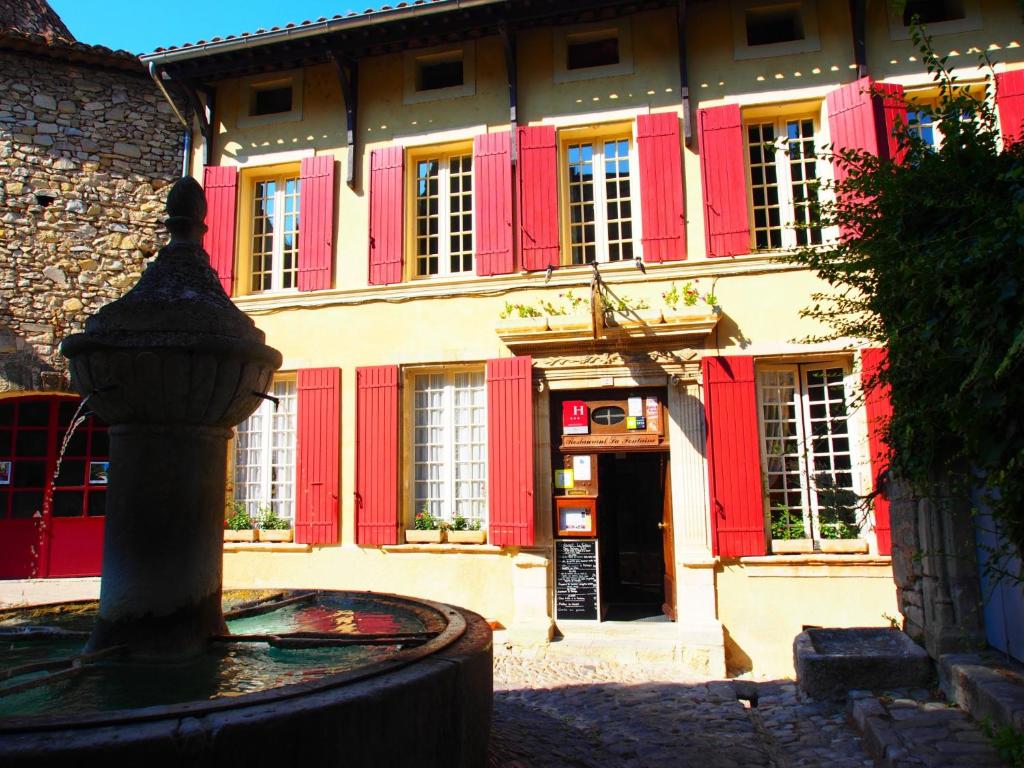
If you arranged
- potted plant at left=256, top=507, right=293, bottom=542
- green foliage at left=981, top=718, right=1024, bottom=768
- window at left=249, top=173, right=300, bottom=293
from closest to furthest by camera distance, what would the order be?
green foliage at left=981, top=718, right=1024, bottom=768 < potted plant at left=256, top=507, right=293, bottom=542 < window at left=249, top=173, right=300, bottom=293

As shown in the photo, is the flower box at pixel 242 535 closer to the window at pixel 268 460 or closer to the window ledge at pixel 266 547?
the window ledge at pixel 266 547

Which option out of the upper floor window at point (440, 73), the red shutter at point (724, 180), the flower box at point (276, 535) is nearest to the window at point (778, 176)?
the red shutter at point (724, 180)

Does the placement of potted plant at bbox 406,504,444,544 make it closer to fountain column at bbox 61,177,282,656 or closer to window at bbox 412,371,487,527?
window at bbox 412,371,487,527

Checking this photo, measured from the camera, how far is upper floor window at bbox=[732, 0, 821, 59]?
8.33m

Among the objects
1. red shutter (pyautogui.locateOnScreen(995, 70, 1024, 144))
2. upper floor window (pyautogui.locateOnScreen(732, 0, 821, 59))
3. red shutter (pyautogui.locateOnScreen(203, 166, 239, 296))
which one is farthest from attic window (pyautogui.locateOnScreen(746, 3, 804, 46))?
red shutter (pyautogui.locateOnScreen(203, 166, 239, 296))

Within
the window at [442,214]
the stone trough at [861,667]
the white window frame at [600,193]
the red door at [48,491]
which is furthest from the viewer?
the red door at [48,491]

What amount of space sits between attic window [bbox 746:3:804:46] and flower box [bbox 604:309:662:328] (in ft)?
11.2

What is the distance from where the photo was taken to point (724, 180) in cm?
819

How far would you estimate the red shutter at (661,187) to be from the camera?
27.0 ft

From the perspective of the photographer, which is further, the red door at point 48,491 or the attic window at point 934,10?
the red door at point 48,491

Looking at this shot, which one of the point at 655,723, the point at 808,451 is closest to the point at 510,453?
the point at 808,451

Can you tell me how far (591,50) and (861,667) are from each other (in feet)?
24.1

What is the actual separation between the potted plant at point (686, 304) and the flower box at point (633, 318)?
0.12 meters

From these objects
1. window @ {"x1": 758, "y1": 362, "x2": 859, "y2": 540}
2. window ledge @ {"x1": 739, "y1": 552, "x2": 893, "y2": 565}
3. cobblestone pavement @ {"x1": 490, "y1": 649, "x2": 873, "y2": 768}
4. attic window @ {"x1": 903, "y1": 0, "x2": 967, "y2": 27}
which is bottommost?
cobblestone pavement @ {"x1": 490, "y1": 649, "x2": 873, "y2": 768}
